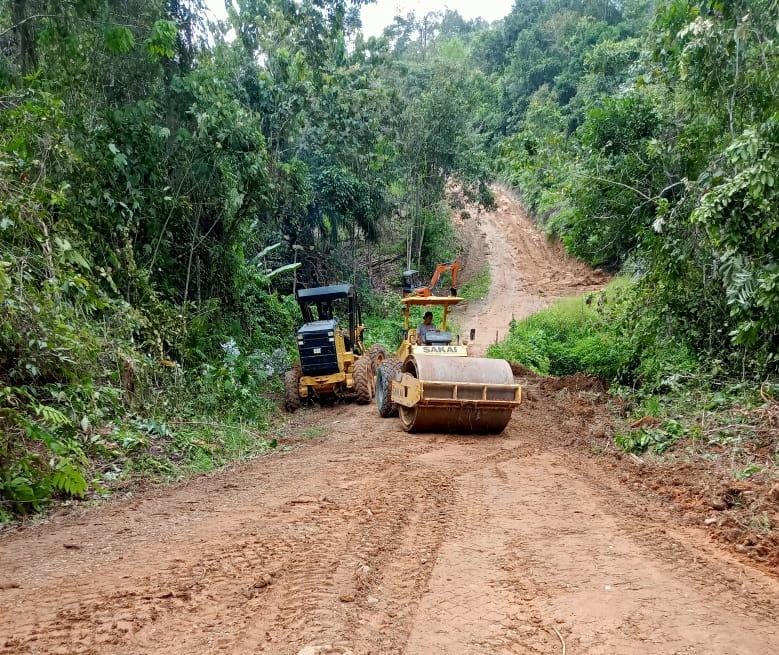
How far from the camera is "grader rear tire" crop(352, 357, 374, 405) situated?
12844 mm

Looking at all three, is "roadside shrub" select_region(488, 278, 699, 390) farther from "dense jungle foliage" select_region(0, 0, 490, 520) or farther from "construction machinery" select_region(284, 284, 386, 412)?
"dense jungle foliage" select_region(0, 0, 490, 520)

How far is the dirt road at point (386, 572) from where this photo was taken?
11.8 feet

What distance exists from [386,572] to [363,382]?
842cm

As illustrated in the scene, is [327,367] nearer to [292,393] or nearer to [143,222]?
[292,393]

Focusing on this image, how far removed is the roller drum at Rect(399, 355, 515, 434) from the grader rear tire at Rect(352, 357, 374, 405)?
325 cm

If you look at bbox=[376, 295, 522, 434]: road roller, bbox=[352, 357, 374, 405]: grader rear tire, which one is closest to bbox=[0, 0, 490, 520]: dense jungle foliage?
bbox=[352, 357, 374, 405]: grader rear tire

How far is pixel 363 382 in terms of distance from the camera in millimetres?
12875

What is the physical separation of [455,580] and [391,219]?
25198 millimetres

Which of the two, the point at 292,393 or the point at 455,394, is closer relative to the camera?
the point at 455,394

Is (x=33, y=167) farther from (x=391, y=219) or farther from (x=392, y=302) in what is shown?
(x=391, y=219)

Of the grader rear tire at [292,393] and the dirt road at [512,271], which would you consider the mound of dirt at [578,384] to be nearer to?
the grader rear tire at [292,393]

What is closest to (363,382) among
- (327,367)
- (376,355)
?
(327,367)

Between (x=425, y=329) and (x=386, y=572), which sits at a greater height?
(x=425, y=329)

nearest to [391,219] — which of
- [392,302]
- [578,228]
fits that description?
[392,302]
